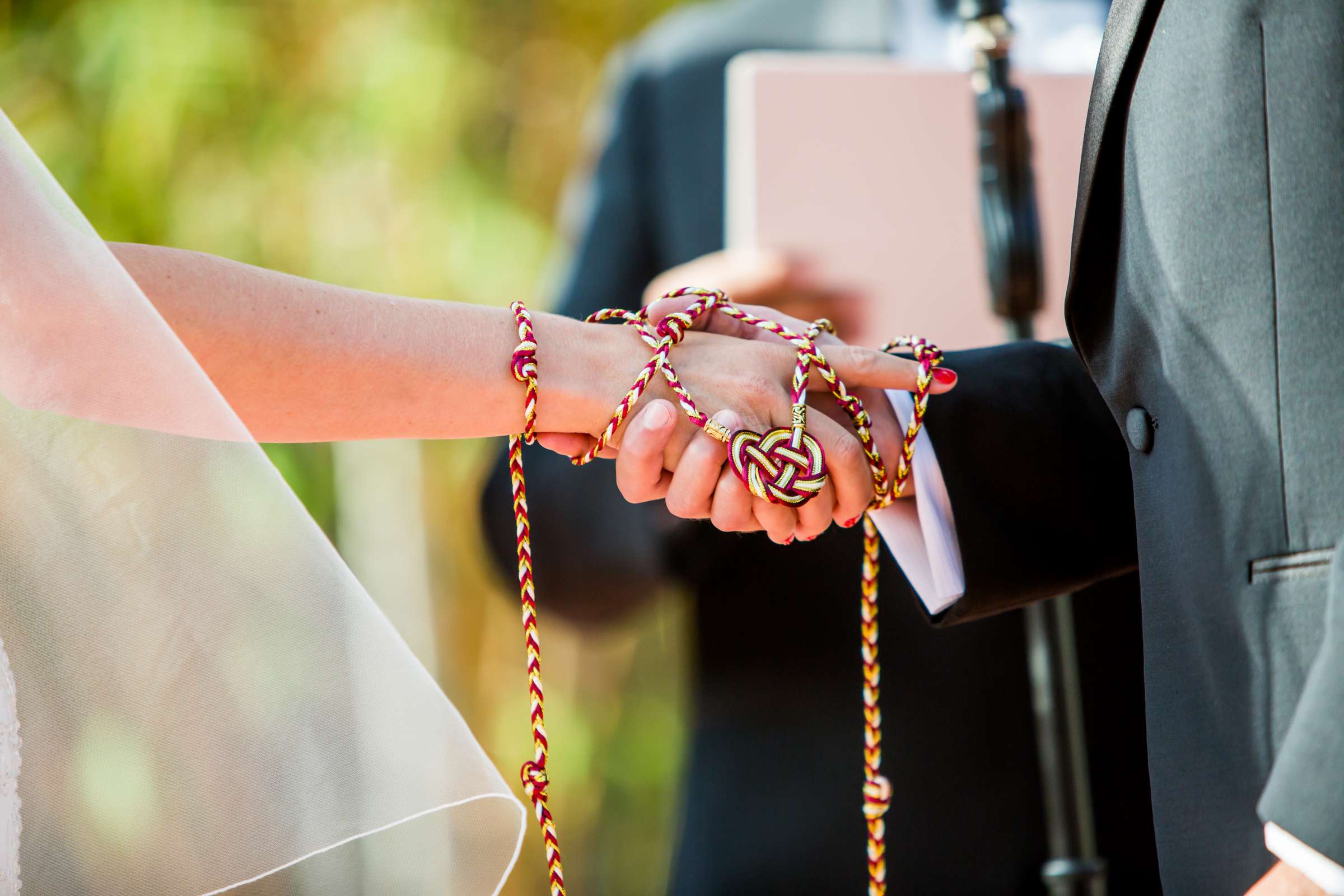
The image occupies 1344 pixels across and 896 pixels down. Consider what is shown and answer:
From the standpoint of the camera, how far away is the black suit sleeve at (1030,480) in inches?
29.6

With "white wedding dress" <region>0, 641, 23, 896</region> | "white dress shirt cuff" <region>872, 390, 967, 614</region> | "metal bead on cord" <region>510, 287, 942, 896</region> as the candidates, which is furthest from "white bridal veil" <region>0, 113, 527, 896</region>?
"white dress shirt cuff" <region>872, 390, 967, 614</region>

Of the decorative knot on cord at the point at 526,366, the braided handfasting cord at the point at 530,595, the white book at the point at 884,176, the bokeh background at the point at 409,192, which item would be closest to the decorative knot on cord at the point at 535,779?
the braided handfasting cord at the point at 530,595

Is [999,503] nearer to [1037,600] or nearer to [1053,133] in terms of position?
[1037,600]

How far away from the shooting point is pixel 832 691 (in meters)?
1.11

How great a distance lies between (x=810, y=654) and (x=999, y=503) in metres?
0.41

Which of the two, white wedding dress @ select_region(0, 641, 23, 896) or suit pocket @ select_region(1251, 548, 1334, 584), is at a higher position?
suit pocket @ select_region(1251, 548, 1334, 584)

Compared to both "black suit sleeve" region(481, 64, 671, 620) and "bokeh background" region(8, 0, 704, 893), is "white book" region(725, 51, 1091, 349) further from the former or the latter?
"bokeh background" region(8, 0, 704, 893)

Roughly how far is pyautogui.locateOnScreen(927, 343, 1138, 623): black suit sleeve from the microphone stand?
10 centimetres

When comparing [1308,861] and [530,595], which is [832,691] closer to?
[530,595]

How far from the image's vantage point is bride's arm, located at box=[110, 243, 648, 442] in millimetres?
676

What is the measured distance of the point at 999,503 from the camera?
2.52ft

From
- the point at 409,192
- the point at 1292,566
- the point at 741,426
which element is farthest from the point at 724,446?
the point at 409,192

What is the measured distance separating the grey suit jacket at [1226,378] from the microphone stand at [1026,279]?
24cm

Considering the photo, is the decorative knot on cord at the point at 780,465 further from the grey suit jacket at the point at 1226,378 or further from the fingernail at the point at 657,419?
the grey suit jacket at the point at 1226,378
